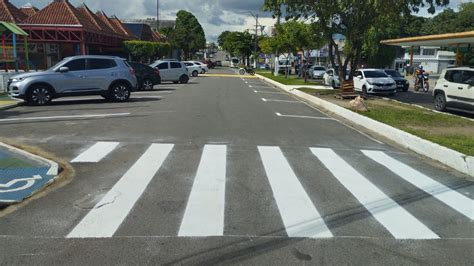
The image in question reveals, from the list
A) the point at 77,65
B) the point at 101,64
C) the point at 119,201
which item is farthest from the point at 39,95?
the point at 119,201

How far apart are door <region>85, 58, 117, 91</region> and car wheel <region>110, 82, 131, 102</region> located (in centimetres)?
32

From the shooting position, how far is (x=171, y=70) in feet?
114

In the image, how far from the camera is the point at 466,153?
936cm

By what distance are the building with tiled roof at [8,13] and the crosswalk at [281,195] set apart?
38.0 meters

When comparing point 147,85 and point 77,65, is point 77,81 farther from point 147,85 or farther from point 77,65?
point 147,85

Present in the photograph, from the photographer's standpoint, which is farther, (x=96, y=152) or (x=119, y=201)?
(x=96, y=152)

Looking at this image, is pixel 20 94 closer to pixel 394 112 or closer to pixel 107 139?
pixel 107 139

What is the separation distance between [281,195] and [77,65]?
13989mm

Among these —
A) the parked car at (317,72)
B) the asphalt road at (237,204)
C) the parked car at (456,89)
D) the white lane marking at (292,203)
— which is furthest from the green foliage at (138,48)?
the white lane marking at (292,203)

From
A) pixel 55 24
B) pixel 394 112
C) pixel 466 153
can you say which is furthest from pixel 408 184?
pixel 55 24

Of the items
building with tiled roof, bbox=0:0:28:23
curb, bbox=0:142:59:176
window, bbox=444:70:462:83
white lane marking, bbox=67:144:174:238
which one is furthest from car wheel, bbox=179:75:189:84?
white lane marking, bbox=67:144:174:238

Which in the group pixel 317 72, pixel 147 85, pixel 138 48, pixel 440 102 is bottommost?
pixel 440 102

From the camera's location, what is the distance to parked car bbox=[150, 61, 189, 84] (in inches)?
1368

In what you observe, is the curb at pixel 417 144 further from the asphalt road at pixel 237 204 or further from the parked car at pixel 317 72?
the parked car at pixel 317 72
